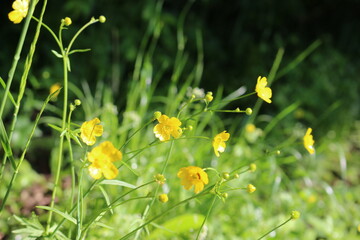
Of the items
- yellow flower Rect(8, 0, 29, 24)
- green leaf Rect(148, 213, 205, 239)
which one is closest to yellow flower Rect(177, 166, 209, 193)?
yellow flower Rect(8, 0, 29, 24)

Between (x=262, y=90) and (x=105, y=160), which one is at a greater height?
(x=262, y=90)

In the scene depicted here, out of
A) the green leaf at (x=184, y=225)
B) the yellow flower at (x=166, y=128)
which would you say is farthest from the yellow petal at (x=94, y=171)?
the green leaf at (x=184, y=225)

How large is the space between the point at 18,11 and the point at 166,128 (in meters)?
0.34

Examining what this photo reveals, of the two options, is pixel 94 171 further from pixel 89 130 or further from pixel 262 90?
pixel 262 90

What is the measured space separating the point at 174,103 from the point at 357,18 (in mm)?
2558

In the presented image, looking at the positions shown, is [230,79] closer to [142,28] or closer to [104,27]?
[142,28]

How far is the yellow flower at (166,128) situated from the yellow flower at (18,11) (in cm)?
31

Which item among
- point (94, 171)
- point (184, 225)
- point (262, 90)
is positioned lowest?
point (184, 225)

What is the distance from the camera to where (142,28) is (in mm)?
3117

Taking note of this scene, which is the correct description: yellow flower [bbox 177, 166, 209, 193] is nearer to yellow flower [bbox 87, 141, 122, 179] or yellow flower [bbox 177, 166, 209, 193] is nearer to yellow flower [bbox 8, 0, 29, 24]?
yellow flower [bbox 87, 141, 122, 179]

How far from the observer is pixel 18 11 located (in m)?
0.90

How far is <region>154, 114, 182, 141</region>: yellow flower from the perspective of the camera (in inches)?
34.0

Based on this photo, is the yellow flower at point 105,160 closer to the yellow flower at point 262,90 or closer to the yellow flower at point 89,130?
the yellow flower at point 89,130

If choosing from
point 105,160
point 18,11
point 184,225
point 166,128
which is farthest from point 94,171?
point 184,225
